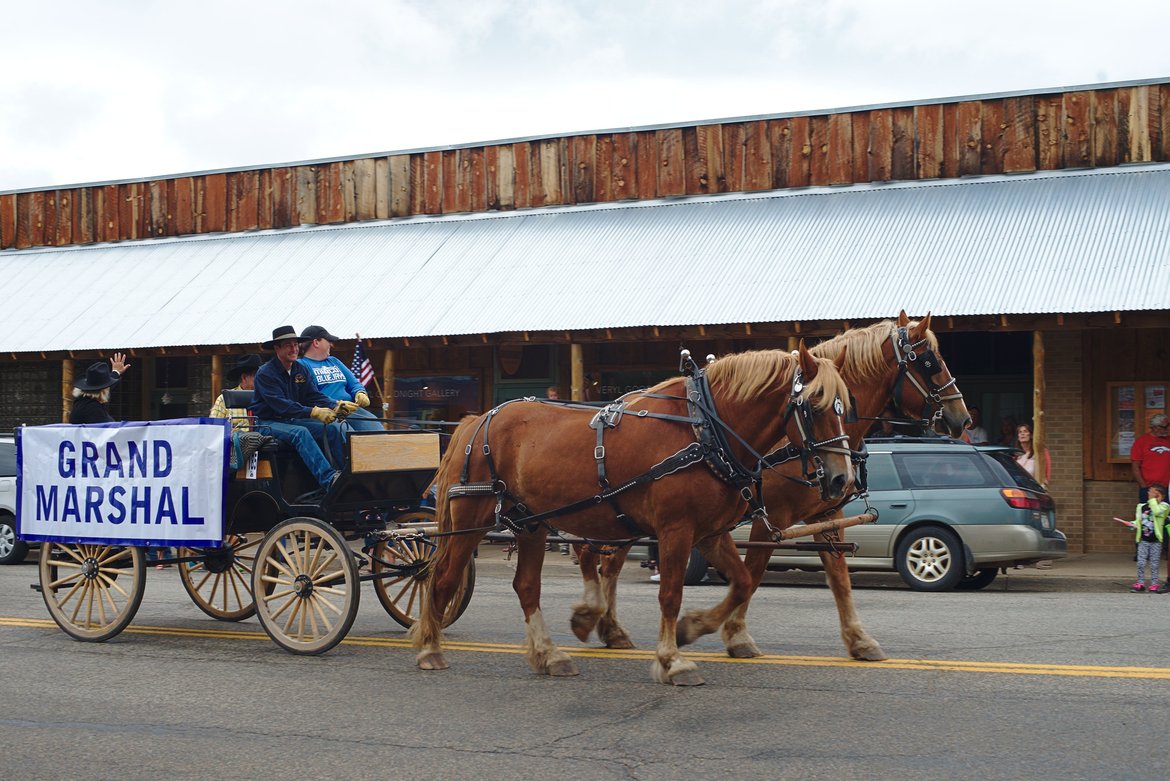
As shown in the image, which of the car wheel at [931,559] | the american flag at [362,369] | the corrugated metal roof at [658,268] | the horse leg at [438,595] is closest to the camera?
the horse leg at [438,595]

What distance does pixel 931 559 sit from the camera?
13.9m

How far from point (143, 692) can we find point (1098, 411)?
14642 millimetres

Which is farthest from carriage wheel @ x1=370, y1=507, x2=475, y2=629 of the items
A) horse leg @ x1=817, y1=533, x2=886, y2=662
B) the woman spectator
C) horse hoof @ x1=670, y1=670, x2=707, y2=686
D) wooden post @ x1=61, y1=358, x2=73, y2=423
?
wooden post @ x1=61, y1=358, x2=73, y2=423

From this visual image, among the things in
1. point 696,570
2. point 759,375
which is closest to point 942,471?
point 696,570

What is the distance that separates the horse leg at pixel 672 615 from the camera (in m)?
7.60

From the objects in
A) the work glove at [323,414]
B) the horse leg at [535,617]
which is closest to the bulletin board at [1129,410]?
the horse leg at [535,617]

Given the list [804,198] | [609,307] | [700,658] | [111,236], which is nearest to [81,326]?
[111,236]

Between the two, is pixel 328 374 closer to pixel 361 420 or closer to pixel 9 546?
pixel 361 420

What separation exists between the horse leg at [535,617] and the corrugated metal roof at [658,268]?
9810 mm

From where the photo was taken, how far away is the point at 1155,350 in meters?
18.1

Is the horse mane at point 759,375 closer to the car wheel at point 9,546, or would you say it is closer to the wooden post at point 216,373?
the car wheel at point 9,546

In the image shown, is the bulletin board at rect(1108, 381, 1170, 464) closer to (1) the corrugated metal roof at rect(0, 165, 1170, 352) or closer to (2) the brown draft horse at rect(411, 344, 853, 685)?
(1) the corrugated metal roof at rect(0, 165, 1170, 352)

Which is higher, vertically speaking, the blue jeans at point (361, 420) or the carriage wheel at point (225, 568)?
the blue jeans at point (361, 420)

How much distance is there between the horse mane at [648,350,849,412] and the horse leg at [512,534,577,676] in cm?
166
